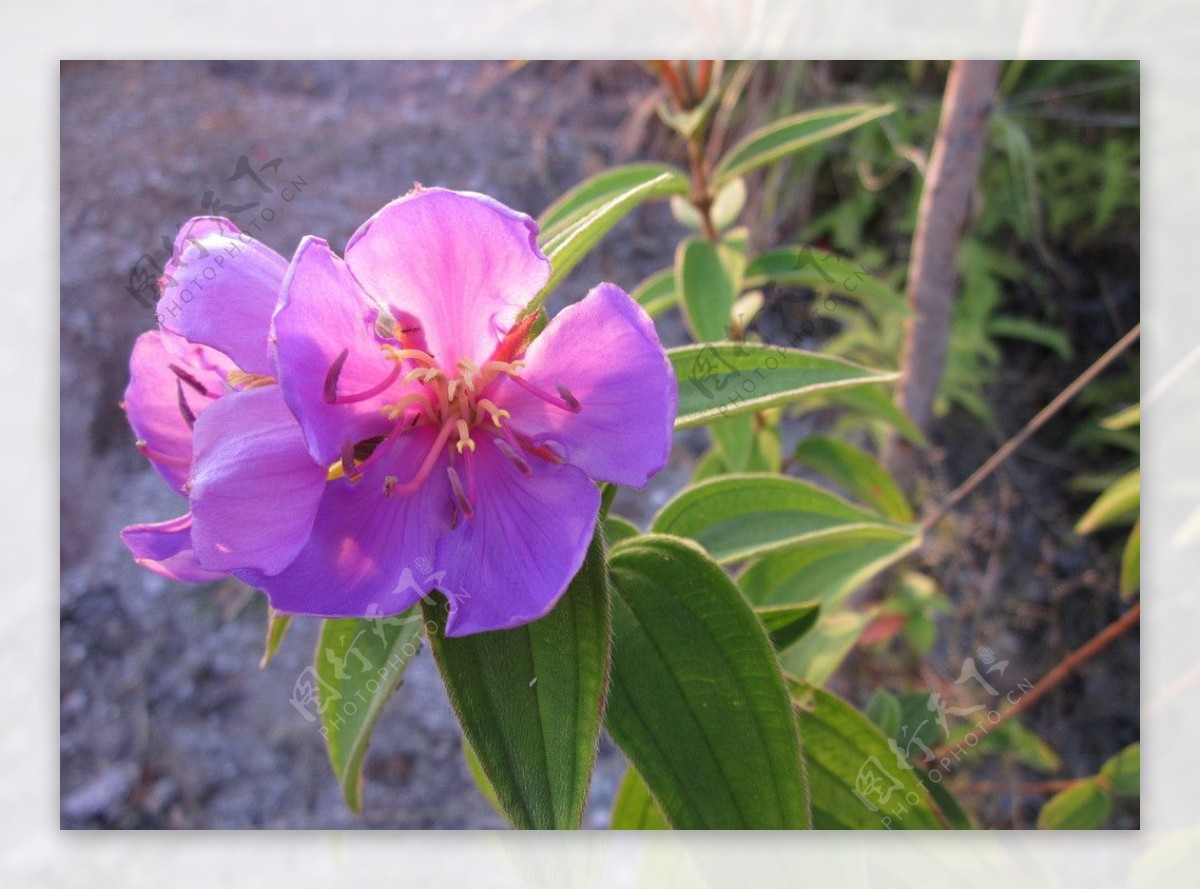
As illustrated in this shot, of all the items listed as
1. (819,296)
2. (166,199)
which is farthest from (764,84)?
(166,199)

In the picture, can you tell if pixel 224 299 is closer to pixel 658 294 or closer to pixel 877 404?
pixel 658 294

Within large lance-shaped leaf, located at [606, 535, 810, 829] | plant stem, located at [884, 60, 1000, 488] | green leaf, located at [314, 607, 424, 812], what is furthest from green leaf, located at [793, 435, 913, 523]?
green leaf, located at [314, 607, 424, 812]

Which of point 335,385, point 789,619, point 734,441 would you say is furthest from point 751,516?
point 335,385

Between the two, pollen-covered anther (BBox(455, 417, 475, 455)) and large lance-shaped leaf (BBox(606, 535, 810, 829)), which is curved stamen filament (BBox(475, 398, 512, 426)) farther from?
large lance-shaped leaf (BBox(606, 535, 810, 829))

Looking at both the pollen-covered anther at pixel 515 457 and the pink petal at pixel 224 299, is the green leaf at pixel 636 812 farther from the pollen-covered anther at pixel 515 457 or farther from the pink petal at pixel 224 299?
the pink petal at pixel 224 299

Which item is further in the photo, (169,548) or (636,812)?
(636,812)

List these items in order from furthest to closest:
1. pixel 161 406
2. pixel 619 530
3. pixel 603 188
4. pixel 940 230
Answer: pixel 940 230 → pixel 603 188 → pixel 619 530 → pixel 161 406

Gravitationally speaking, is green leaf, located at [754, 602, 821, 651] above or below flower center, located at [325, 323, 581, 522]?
below
